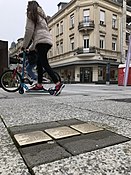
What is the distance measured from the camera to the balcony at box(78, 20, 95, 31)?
25.1 metres

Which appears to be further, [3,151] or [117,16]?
[117,16]

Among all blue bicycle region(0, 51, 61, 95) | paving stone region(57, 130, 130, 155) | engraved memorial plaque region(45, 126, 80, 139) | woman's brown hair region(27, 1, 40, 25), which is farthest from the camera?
blue bicycle region(0, 51, 61, 95)

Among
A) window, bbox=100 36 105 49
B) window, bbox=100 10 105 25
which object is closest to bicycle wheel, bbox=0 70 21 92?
window, bbox=100 36 105 49

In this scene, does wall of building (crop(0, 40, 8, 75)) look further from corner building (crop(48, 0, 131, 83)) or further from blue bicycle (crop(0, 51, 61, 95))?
corner building (crop(48, 0, 131, 83))

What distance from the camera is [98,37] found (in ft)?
83.7

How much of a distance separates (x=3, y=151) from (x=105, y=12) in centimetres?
2823

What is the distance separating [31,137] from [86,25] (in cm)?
2578

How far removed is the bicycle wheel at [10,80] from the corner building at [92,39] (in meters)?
19.9

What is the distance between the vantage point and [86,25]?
25.3m

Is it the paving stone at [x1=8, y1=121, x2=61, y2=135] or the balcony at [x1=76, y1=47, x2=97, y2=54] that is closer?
the paving stone at [x1=8, y1=121, x2=61, y2=135]

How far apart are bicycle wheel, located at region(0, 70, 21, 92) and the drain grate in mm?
3179

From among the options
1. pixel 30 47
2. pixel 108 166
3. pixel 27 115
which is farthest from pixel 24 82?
pixel 108 166

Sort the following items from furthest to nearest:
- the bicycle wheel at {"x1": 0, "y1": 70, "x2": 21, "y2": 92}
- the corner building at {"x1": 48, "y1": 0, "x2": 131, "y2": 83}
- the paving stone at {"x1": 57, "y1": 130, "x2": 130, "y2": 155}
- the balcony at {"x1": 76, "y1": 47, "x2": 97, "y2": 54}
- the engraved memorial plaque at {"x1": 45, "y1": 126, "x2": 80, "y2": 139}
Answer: the corner building at {"x1": 48, "y1": 0, "x2": 131, "y2": 83} → the balcony at {"x1": 76, "y1": 47, "x2": 97, "y2": 54} → the bicycle wheel at {"x1": 0, "y1": 70, "x2": 21, "y2": 92} → the engraved memorial plaque at {"x1": 45, "y1": 126, "x2": 80, "y2": 139} → the paving stone at {"x1": 57, "y1": 130, "x2": 130, "y2": 155}

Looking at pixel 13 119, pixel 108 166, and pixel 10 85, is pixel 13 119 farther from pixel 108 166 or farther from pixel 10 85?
pixel 10 85
